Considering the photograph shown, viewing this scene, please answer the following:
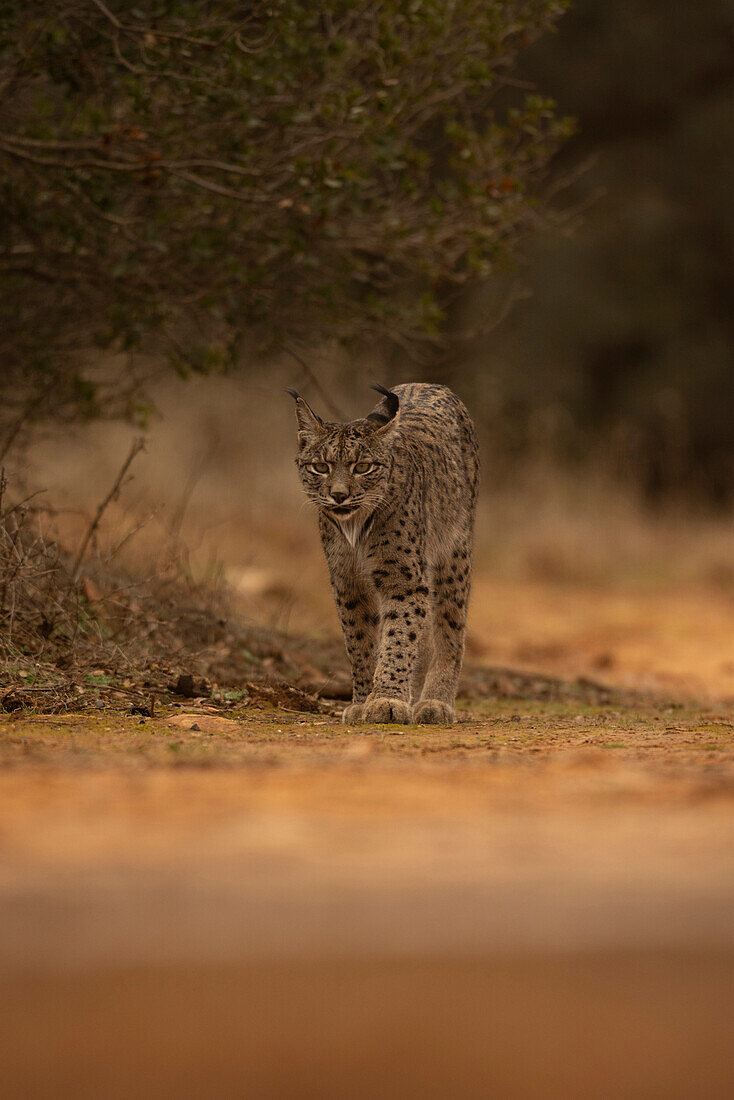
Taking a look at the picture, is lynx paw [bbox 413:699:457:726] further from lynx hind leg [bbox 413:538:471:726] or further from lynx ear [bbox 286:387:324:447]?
lynx ear [bbox 286:387:324:447]

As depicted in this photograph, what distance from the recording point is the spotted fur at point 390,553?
22.6 ft

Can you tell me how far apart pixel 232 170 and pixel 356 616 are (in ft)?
8.69

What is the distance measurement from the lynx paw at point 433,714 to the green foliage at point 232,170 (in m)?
3.06

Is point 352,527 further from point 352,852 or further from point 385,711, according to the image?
point 352,852

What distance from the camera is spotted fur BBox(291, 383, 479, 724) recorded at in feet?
22.6

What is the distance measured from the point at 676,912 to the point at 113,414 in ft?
25.9

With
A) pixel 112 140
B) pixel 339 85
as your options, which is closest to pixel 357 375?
pixel 339 85

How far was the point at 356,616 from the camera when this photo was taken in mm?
7316

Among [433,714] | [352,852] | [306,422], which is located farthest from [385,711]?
[352,852]

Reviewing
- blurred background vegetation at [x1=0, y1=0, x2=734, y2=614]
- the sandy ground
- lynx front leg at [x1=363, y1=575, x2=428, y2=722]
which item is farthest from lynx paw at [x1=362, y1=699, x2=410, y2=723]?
blurred background vegetation at [x1=0, y1=0, x2=734, y2=614]

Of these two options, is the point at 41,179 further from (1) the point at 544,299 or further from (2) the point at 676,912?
(1) the point at 544,299

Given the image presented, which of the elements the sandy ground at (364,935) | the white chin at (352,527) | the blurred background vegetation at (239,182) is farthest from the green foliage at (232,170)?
the sandy ground at (364,935)

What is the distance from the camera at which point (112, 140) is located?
7.57m

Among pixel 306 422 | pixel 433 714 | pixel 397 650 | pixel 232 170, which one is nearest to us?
pixel 397 650
